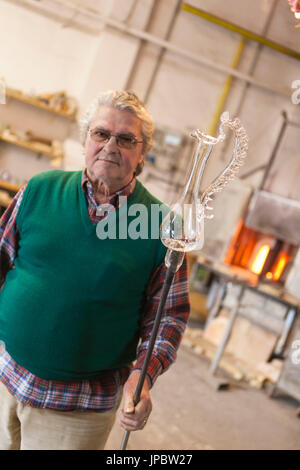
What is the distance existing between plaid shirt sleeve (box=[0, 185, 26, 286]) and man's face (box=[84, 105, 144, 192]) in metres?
0.22

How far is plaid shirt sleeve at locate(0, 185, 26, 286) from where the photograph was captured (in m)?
1.14

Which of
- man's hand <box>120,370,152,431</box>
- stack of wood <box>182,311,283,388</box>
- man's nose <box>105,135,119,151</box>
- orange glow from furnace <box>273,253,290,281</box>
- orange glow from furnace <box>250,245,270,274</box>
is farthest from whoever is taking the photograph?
orange glow from furnace <box>250,245,270,274</box>

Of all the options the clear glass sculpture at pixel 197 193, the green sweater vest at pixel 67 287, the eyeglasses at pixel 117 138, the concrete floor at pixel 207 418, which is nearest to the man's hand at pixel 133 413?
the green sweater vest at pixel 67 287

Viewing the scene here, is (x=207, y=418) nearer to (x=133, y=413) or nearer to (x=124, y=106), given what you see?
(x=133, y=413)

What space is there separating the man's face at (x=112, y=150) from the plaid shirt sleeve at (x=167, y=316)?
10.7 inches

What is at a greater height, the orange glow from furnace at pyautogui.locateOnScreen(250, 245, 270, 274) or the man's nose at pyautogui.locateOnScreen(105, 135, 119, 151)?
the man's nose at pyautogui.locateOnScreen(105, 135, 119, 151)

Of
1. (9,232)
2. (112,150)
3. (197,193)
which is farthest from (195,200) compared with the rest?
(9,232)

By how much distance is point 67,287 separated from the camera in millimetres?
1069

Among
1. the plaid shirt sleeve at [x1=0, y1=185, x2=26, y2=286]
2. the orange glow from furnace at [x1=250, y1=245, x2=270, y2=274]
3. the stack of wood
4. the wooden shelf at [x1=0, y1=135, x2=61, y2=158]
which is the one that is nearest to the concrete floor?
the stack of wood

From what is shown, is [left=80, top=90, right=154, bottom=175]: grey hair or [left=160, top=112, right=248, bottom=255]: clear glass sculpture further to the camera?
[left=80, top=90, right=154, bottom=175]: grey hair

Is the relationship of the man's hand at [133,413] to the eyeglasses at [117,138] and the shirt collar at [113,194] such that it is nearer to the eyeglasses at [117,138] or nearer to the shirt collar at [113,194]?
the shirt collar at [113,194]

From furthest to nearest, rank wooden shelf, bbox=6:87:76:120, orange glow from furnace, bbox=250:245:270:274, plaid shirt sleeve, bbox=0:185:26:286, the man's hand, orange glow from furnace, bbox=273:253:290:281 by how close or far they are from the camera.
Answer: orange glow from furnace, bbox=250:245:270:274 < orange glow from furnace, bbox=273:253:290:281 < wooden shelf, bbox=6:87:76:120 < plaid shirt sleeve, bbox=0:185:26:286 < the man's hand

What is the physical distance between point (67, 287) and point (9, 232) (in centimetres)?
23

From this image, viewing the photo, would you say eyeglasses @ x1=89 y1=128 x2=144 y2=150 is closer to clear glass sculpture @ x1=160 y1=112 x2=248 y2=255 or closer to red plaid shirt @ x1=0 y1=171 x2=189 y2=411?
red plaid shirt @ x1=0 y1=171 x2=189 y2=411
